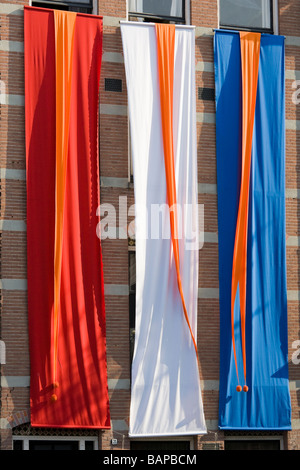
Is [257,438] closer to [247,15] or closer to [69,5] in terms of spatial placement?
[247,15]

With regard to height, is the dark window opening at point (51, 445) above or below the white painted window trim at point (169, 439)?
below

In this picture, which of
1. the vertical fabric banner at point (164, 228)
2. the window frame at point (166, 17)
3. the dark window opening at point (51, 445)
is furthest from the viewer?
the window frame at point (166, 17)

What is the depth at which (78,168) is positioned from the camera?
22.8 metres

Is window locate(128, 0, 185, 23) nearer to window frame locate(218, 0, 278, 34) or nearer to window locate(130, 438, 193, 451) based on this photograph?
window frame locate(218, 0, 278, 34)

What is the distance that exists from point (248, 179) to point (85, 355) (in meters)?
6.02

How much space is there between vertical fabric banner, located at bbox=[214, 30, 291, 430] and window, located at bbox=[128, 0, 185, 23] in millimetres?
1275

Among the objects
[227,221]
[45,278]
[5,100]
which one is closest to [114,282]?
[45,278]

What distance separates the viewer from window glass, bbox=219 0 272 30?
83.0 ft

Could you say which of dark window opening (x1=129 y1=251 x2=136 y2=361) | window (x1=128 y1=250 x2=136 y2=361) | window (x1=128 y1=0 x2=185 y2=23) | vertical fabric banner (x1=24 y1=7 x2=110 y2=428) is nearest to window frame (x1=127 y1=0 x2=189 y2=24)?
window (x1=128 y1=0 x2=185 y2=23)

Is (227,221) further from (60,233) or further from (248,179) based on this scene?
(60,233)

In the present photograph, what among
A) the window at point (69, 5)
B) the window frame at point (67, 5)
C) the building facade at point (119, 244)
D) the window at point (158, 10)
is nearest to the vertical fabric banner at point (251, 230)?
the building facade at point (119, 244)

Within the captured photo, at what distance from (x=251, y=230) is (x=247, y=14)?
19.9ft

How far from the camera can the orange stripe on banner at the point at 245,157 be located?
76.0ft

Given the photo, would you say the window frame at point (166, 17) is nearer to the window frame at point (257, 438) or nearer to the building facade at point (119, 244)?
the building facade at point (119, 244)
